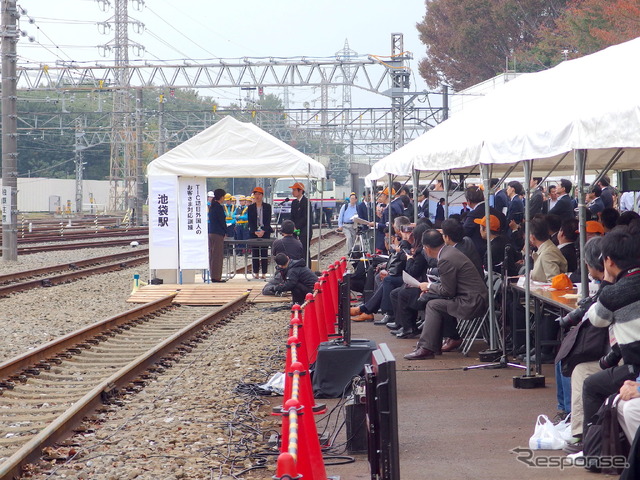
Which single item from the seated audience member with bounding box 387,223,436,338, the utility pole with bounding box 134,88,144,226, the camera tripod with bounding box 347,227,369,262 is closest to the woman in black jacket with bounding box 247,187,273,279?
the camera tripod with bounding box 347,227,369,262

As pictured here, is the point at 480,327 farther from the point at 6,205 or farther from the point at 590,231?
the point at 6,205

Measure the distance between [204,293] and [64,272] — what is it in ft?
22.1

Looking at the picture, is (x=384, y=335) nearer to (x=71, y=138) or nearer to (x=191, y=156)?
(x=191, y=156)

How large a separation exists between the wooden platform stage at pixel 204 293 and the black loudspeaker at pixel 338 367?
9307 mm

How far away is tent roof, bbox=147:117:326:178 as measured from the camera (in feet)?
60.6

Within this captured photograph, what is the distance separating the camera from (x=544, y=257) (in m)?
9.69

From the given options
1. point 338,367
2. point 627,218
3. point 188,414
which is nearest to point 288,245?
point 338,367

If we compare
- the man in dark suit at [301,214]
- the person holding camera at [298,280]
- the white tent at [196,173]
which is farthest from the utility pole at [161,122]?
the person holding camera at [298,280]

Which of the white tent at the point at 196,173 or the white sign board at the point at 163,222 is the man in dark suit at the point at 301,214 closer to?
the white tent at the point at 196,173

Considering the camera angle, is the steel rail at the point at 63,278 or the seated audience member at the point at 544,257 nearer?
the seated audience member at the point at 544,257

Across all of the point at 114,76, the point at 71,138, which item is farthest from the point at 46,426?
the point at 71,138

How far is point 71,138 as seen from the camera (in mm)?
80500

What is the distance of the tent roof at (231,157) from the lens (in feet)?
60.6

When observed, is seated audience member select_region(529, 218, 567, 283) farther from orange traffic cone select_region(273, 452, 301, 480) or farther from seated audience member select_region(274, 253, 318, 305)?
orange traffic cone select_region(273, 452, 301, 480)
